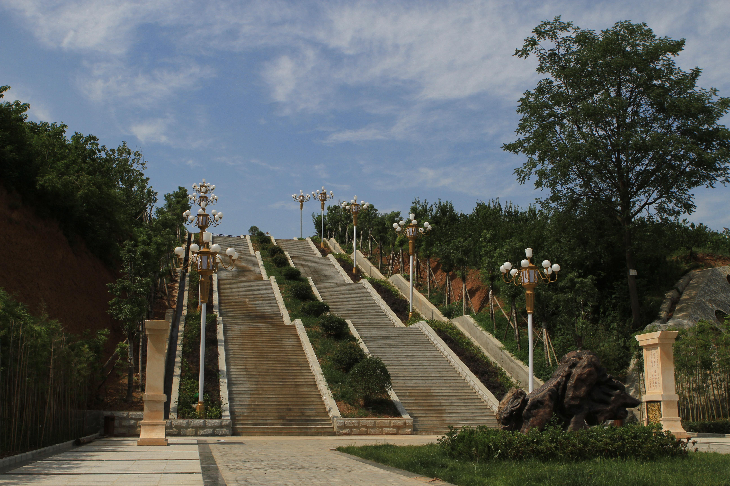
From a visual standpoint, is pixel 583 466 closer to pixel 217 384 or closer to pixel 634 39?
pixel 217 384

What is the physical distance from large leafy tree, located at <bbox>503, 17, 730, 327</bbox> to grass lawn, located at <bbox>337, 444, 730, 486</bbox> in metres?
13.9

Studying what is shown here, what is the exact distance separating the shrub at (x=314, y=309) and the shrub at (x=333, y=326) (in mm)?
2853

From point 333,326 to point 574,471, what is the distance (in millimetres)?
16069

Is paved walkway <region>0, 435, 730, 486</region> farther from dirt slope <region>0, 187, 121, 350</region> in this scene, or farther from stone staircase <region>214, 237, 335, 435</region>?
dirt slope <region>0, 187, 121, 350</region>

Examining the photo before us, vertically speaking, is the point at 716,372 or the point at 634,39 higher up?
the point at 634,39

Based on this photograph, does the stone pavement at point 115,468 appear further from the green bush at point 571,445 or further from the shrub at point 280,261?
the shrub at point 280,261

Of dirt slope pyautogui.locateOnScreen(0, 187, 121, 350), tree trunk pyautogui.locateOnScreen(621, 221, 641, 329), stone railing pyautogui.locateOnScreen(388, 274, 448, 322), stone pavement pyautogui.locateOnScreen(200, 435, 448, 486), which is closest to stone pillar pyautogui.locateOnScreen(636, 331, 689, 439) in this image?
stone pavement pyautogui.locateOnScreen(200, 435, 448, 486)

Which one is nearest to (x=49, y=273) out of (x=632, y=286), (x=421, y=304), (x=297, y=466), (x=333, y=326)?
(x=333, y=326)

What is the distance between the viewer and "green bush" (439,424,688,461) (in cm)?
958

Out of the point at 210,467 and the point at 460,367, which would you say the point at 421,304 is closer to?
the point at 460,367

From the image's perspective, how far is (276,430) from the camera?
56.7 ft

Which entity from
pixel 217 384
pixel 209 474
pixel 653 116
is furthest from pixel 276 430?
pixel 653 116

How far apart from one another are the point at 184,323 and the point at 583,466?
57.4ft

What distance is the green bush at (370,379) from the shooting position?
18.3m
